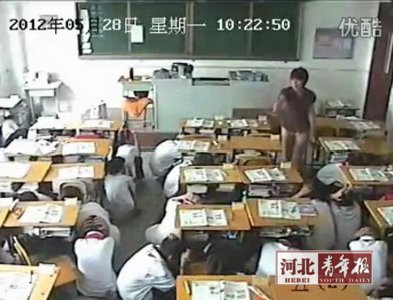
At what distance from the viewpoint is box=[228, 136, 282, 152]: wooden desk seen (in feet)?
6.57

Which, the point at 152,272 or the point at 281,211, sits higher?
the point at 281,211

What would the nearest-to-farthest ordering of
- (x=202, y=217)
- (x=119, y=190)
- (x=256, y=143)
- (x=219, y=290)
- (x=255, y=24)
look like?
1. (x=255, y=24)
2. (x=219, y=290)
3. (x=256, y=143)
4. (x=119, y=190)
5. (x=202, y=217)

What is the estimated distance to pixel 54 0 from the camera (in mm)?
1715

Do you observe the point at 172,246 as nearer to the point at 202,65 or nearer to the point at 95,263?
the point at 95,263

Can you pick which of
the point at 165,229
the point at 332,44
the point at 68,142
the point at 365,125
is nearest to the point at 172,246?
the point at 165,229

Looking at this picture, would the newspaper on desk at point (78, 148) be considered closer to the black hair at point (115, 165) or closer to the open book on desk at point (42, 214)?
the black hair at point (115, 165)

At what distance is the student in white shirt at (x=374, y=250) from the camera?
6.09 feet

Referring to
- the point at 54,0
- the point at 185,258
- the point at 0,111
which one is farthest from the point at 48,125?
A: the point at 185,258

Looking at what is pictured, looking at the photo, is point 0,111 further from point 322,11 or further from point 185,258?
point 322,11

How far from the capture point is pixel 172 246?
84.1 inches

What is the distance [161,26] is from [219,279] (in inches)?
28.0

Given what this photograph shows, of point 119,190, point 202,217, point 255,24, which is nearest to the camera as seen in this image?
point 255,24

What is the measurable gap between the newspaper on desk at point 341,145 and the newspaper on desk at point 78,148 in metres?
0.69

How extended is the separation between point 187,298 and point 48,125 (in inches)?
23.8
